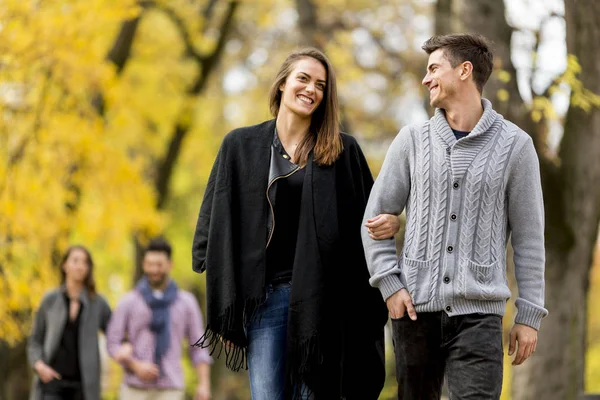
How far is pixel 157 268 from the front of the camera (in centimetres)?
1020

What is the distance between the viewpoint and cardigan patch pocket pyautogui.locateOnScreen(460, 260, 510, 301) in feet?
16.3

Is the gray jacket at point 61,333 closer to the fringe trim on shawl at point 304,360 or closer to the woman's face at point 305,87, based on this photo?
the fringe trim on shawl at point 304,360

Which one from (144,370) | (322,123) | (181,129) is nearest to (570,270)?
(144,370)

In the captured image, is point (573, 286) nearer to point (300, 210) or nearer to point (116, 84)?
point (300, 210)

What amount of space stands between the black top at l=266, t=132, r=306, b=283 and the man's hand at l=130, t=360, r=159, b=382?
14.7 feet

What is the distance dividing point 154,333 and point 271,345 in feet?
15.3

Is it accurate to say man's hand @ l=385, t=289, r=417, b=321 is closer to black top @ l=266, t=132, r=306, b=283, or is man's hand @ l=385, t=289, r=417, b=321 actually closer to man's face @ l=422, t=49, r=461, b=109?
black top @ l=266, t=132, r=306, b=283

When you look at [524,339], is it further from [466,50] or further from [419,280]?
[466,50]

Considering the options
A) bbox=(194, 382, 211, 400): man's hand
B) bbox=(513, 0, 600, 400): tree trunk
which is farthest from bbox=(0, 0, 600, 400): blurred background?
bbox=(194, 382, 211, 400): man's hand

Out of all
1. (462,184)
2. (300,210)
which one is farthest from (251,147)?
(462,184)

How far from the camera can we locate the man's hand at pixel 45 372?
32.0 ft

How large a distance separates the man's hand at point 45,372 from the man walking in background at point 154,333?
1.73 feet

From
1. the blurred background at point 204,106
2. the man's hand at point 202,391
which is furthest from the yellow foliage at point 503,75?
the man's hand at point 202,391

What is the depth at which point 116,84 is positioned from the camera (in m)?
15.9
